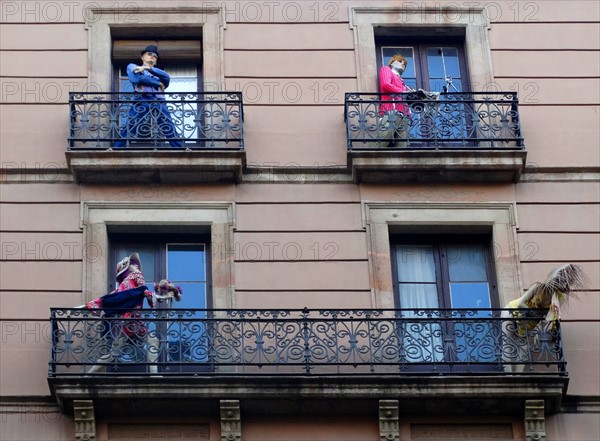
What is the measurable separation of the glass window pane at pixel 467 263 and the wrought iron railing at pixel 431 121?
141cm

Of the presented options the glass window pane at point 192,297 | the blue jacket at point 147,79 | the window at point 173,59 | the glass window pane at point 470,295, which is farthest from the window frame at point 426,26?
the glass window pane at point 192,297

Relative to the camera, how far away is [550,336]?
70.6ft

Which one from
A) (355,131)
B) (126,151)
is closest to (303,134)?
(355,131)

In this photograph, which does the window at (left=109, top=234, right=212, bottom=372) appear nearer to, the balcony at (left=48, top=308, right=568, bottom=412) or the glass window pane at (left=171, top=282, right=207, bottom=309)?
the glass window pane at (left=171, top=282, right=207, bottom=309)

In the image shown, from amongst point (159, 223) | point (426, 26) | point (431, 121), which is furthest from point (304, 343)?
point (426, 26)

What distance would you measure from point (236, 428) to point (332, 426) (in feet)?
3.98

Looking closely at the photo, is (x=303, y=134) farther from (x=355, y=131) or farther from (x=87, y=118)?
(x=87, y=118)

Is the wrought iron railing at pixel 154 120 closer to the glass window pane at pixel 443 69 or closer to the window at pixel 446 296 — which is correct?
the window at pixel 446 296

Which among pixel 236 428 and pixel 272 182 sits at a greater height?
pixel 272 182

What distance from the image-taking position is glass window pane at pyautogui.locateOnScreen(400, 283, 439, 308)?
2264cm

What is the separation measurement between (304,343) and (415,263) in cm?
248

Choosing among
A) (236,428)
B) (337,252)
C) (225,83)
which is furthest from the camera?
(225,83)

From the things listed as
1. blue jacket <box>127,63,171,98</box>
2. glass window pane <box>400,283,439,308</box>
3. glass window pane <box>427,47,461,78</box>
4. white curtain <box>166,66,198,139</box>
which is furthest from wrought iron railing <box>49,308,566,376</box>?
glass window pane <box>427,47,461,78</box>

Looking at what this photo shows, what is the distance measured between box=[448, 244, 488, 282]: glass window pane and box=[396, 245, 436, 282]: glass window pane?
274 millimetres
